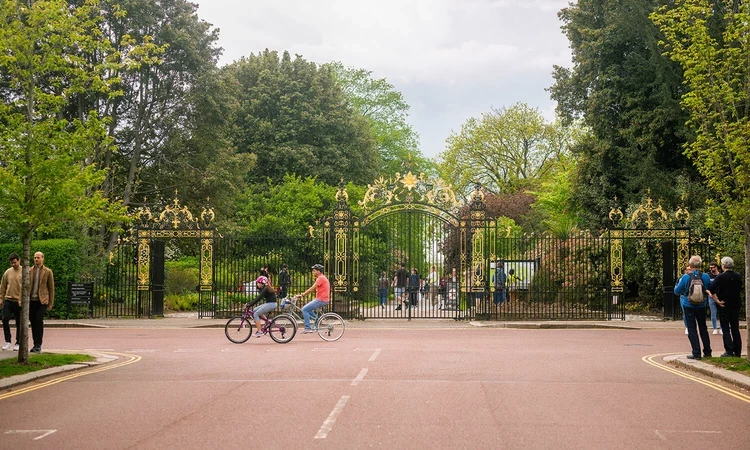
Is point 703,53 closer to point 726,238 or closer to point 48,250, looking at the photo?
point 726,238

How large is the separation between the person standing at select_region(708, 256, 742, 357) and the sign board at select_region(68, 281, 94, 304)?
1858 centimetres

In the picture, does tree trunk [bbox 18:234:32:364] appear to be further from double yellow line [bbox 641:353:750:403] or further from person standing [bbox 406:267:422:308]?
person standing [bbox 406:267:422:308]

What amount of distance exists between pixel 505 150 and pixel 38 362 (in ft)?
168

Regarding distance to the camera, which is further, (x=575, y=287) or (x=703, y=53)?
(x=575, y=287)

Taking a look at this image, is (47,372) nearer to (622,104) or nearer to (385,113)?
(622,104)

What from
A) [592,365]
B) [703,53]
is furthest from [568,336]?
[703,53]

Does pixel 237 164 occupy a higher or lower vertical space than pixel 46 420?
higher

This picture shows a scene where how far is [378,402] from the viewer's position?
375 inches

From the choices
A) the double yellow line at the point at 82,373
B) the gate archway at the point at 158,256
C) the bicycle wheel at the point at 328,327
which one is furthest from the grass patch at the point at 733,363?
the gate archway at the point at 158,256

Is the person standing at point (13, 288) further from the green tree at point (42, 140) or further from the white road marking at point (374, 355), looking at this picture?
the white road marking at point (374, 355)

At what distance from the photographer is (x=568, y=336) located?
797 inches

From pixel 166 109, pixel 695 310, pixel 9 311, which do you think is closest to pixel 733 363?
pixel 695 310

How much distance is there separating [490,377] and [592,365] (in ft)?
8.45

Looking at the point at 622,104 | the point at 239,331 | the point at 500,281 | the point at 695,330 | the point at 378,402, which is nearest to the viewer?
the point at 378,402
